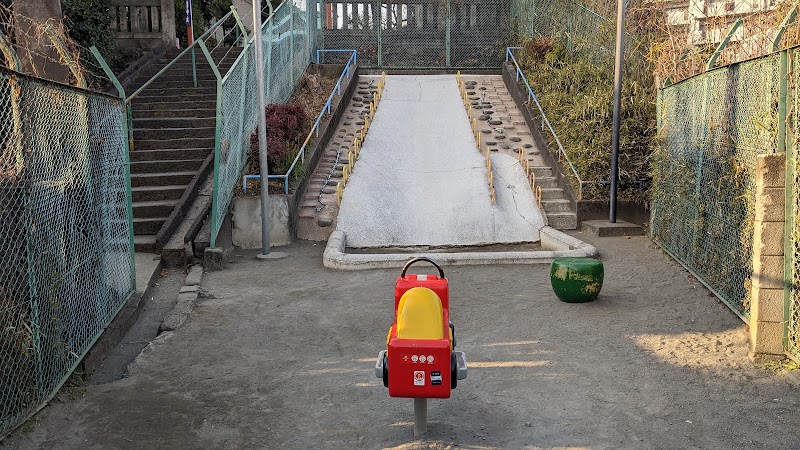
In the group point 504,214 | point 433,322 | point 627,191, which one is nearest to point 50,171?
point 433,322

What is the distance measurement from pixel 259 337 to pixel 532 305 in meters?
2.86

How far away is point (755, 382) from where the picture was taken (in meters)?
5.22

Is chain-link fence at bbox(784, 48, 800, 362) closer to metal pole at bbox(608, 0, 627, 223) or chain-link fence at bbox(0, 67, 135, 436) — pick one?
chain-link fence at bbox(0, 67, 135, 436)

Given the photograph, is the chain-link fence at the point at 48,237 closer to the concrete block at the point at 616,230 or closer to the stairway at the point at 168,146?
the stairway at the point at 168,146

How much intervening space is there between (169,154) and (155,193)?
131cm

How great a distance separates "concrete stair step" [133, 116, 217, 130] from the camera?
13461 mm

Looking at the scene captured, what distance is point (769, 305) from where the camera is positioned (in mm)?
5504

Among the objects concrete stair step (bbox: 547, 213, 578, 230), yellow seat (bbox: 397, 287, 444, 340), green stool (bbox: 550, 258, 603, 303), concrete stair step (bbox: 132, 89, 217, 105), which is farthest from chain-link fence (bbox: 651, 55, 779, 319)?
concrete stair step (bbox: 132, 89, 217, 105)

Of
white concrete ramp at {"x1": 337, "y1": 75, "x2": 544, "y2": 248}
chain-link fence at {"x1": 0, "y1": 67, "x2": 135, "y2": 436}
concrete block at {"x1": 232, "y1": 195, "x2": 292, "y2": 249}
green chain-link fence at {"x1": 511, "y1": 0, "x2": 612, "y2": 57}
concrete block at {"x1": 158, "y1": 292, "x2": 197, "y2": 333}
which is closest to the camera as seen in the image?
chain-link fence at {"x1": 0, "y1": 67, "x2": 135, "y2": 436}

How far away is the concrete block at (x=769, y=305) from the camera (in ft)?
18.0

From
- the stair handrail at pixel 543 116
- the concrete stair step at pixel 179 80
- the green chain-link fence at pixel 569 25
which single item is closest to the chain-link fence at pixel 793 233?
the stair handrail at pixel 543 116

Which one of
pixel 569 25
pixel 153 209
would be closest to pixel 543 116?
pixel 569 25

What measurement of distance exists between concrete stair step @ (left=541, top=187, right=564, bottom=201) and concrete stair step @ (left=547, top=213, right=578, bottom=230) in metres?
0.72

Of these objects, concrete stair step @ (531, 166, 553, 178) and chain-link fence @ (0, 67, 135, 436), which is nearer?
chain-link fence @ (0, 67, 135, 436)
